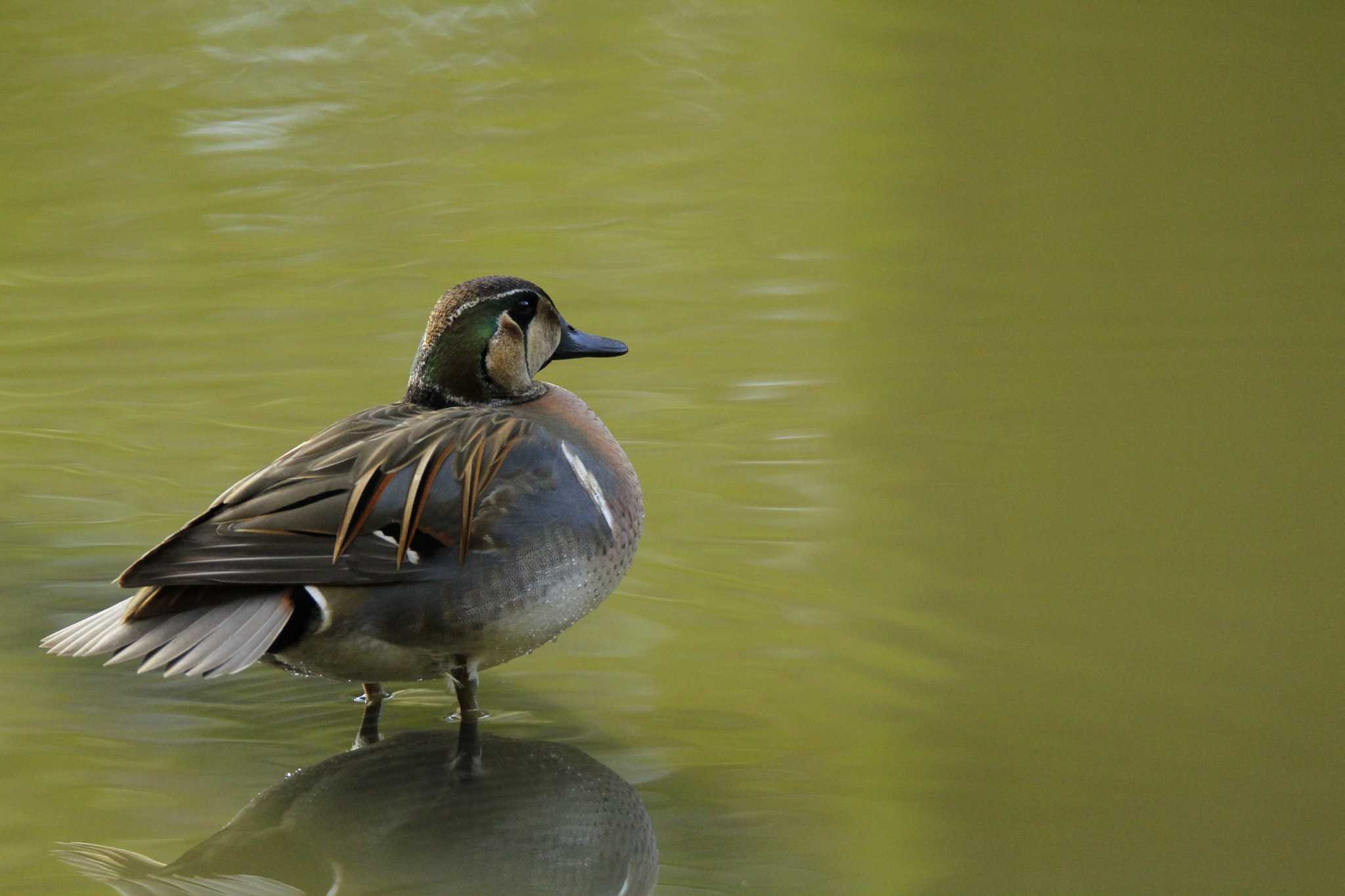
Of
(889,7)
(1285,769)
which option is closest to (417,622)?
(1285,769)

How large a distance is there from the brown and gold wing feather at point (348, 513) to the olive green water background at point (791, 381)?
591 mm

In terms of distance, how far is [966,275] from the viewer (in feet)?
27.9

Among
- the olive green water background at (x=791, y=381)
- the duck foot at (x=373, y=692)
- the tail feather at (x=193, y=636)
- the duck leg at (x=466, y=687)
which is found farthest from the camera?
the duck foot at (x=373, y=692)

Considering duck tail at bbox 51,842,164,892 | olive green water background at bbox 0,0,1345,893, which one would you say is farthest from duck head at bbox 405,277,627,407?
duck tail at bbox 51,842,164,892

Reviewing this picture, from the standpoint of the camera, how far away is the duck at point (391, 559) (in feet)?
13.0

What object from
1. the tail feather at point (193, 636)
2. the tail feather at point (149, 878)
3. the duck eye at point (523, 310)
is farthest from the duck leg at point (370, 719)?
the duck eye at point (523, 310)

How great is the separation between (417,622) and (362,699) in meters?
0.68

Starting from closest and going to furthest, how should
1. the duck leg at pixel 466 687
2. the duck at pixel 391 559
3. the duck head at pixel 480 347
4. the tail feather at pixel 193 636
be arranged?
1. the tail feather at pixel 193 636
2. the duck at pixel 391 559
3. the duck leg at pixel 466 687
4. the duck head at pixel 480 347

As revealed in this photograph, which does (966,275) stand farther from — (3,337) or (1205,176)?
(3,337)

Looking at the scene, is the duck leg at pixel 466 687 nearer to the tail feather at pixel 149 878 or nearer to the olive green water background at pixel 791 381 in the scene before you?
the olive green water background at pixel 791 381

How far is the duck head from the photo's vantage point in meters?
4.82

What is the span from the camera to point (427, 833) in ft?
13.1

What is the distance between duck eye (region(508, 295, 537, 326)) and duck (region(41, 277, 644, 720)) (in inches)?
13.9

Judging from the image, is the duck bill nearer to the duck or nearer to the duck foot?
the duck
